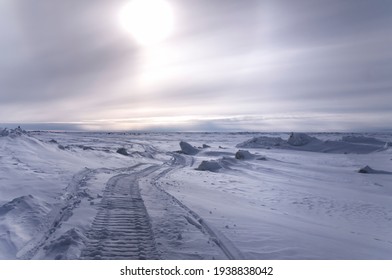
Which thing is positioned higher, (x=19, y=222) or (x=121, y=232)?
(x=19, y=222)

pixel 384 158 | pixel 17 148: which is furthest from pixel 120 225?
pixel 384 158

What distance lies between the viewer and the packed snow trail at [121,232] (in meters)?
6.91

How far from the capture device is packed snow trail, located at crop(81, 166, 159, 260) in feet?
22.7

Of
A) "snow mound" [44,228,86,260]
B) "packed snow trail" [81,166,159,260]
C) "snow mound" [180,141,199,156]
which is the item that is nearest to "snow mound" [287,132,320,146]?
"snow mound" [180,141,199,156]

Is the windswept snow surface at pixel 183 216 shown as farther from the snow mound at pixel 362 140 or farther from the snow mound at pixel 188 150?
the snow mound at pixel 362 140

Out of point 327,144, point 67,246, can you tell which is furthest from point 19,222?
point 327,144

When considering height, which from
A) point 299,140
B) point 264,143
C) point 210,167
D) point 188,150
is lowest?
point 188,150

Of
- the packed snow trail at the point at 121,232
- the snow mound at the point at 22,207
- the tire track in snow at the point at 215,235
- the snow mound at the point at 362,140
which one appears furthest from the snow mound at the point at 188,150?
the snow mound at the point at 22,207

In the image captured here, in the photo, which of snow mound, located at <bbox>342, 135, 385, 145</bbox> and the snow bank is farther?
snow mound, located at <bbox>342, 135, 385, 145</bbox>

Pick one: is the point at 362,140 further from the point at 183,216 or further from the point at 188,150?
the point at 183,216

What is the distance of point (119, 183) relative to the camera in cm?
1514

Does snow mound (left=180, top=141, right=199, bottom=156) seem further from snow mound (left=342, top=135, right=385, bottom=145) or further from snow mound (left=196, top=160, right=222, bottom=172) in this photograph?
snow mound (left=342, top=135, right=385, bottom=145)

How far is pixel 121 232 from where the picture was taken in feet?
26.5
